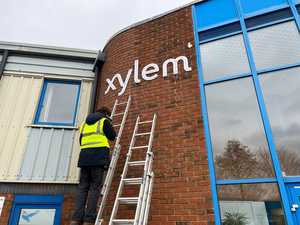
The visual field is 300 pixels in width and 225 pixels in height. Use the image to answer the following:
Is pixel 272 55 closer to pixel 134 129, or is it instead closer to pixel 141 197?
pixel 134 129

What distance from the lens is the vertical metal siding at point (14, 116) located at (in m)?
5.25

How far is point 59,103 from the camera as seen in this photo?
20.9ft

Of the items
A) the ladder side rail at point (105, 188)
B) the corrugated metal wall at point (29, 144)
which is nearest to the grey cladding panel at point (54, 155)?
the corrugated metal wall at point (29, 144)

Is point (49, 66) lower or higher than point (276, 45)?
higher

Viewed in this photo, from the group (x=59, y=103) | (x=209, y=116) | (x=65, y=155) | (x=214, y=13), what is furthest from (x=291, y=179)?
(x=59, y=103)

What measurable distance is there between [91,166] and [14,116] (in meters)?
3.46

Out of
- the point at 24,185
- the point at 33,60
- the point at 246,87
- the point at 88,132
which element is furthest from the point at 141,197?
the point at 33,60

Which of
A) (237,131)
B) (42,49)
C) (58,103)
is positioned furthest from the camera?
(42,49)

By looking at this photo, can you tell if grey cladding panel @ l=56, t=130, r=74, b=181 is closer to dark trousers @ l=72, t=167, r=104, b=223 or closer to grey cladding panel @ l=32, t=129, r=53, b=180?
grey cladding panel @ l=32, t=129, r=53, b=180

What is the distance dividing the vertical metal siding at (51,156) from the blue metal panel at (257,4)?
489cm

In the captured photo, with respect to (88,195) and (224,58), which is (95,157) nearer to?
(88,195)

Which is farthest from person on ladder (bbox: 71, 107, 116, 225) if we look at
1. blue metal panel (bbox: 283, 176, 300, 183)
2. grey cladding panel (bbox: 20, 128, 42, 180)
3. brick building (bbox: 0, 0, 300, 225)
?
blue metal panel (bbox: 283, 176, 300, 183)

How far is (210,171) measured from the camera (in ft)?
12.5

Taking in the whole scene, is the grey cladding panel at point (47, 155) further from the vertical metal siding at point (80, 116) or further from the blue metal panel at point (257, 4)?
the blue metal panel at point (257, 4)
